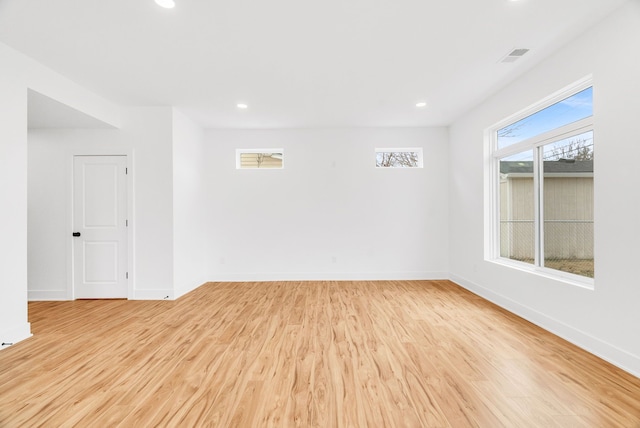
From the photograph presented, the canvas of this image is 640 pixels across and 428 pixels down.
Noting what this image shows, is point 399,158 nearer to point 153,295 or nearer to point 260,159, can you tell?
point 260,159

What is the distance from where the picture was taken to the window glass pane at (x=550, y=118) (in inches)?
104

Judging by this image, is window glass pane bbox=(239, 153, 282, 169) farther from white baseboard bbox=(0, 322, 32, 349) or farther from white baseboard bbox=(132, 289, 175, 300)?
white baseboard bbox=(0, 322, 32, 349)

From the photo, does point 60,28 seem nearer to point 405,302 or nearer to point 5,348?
point 5,348

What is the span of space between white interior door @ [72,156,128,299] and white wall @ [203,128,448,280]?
144 cm

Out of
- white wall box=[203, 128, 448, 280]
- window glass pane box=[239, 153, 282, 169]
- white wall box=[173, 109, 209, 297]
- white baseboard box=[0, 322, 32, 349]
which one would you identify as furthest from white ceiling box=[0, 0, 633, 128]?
white baseboard box=[0, 322, 32, 349]

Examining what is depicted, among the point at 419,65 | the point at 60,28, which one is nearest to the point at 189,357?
the point at 60,28

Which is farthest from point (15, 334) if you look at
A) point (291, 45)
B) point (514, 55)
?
point (514, 55)

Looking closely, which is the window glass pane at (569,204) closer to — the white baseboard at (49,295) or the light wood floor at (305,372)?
the light wood floor at (305,372)

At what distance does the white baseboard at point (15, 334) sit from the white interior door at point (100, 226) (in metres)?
1.33

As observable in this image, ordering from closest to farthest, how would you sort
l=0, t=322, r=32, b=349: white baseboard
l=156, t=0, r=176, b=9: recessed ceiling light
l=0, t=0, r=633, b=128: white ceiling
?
l=156, t=0, r=176, b=9: recessed ceiling light, l=0, t=0, r=633, b=128: white ceiling, l=0, t=322, r=32, b=349: white baseboard

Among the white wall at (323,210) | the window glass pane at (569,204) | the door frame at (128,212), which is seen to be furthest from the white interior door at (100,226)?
the window glass pane at (569,204)

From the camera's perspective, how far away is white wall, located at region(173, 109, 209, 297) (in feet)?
13.8

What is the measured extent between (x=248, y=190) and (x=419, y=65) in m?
3.53

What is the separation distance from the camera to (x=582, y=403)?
5.71 ft
